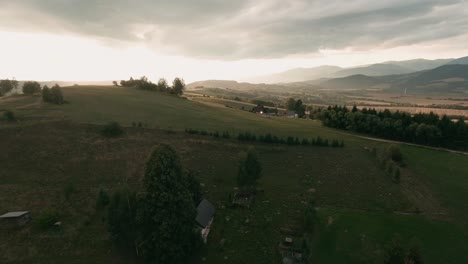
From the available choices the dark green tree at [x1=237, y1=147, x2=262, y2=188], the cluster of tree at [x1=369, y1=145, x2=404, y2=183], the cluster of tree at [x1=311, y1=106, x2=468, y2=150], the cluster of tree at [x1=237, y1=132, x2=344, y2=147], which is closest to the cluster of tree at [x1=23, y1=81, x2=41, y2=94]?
the cluster of tree at [x1=237, y1=132, x2=344, y2=147]

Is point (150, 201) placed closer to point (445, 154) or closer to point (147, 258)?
point (147, 258)

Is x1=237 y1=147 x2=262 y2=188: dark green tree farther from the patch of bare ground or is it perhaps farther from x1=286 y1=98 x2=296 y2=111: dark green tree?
x1=286 y1=98 x2=296 y2=111: dark green tree

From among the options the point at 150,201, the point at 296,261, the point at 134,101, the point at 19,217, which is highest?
the point at 134,101

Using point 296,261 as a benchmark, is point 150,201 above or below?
above

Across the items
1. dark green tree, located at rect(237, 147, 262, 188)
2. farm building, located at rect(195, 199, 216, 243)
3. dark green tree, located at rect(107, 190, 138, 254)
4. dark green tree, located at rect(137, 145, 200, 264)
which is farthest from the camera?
dark green tree, located at rect(237, 147, 262, 188)

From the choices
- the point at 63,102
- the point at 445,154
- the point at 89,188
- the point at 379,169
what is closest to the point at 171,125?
the point at 89,188

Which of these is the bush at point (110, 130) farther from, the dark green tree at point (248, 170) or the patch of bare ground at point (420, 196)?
the patch of bare ground at point (420, 196)
